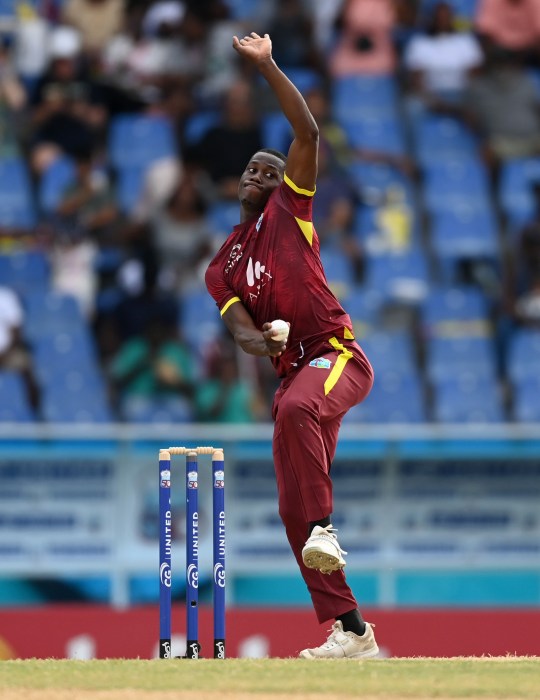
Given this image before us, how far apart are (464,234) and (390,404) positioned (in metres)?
2.31

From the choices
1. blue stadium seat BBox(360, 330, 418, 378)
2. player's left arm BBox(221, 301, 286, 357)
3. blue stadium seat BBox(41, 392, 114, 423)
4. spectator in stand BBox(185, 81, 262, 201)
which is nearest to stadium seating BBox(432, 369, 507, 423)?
blue stadium seat BBox(360, 330, 418, 378)

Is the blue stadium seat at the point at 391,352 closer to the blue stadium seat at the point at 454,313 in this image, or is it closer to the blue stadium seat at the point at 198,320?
the blue stadium seat at the point at 454,313

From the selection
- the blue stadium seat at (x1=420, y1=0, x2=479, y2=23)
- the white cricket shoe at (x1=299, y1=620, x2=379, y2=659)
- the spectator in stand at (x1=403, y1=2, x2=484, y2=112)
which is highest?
the blue stadium seat at (x1=420, y1=0, x2=479, y2=23)

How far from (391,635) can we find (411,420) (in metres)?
1.84

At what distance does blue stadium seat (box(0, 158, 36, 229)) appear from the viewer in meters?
13.3

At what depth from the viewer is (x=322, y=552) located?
6156mm

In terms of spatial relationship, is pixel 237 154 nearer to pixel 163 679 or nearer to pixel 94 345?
pixel 94 345

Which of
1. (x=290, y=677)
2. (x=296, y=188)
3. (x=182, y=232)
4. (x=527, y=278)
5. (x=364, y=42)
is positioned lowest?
(x=290, y=677)

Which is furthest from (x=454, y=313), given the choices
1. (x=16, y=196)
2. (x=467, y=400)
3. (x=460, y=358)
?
(x=16, y=196)

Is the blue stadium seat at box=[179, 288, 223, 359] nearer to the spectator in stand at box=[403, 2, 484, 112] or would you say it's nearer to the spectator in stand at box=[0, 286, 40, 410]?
the spectator in stand at box=[0, 286, 40, 410]

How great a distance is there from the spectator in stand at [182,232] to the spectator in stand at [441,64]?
8.79ft

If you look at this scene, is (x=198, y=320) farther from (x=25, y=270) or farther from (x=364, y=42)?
(x=364, y=42)

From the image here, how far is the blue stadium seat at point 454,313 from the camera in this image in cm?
1238

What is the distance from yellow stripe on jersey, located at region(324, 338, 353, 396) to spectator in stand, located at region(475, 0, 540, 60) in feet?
28.2
